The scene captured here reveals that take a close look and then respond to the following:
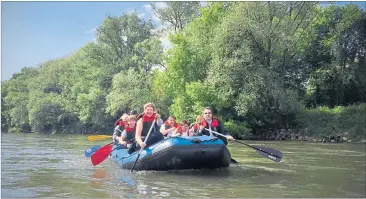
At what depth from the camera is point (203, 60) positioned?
985 inches

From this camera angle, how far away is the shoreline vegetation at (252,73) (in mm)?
22156

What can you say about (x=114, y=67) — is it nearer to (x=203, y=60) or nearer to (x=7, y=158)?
(x=203, y=60)

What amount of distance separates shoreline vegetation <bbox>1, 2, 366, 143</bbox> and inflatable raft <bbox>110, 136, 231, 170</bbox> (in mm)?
13913

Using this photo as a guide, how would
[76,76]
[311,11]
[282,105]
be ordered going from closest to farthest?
1. [282,105]
2. [311,11]
3. [76,76]

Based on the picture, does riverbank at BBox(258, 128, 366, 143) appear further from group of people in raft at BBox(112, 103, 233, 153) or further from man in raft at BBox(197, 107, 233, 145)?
man in raft at BBox(197, 107, 233, 145)

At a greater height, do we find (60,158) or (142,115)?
(142,115)

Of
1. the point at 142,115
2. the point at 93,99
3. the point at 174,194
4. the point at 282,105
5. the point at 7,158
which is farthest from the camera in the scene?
the point at 93,99

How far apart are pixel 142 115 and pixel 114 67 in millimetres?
27856

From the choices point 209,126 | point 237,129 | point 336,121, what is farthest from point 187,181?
point 336,121

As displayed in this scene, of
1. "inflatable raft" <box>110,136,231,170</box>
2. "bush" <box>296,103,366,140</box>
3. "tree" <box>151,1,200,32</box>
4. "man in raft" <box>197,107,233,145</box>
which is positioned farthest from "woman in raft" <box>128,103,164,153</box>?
"tree" <box>151,1,200,32</box>

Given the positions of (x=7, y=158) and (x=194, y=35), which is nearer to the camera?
(x=7, y=158)

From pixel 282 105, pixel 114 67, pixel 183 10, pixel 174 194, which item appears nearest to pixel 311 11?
pixel 282 105

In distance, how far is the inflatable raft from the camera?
757cm

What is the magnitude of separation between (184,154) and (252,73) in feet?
49.4
